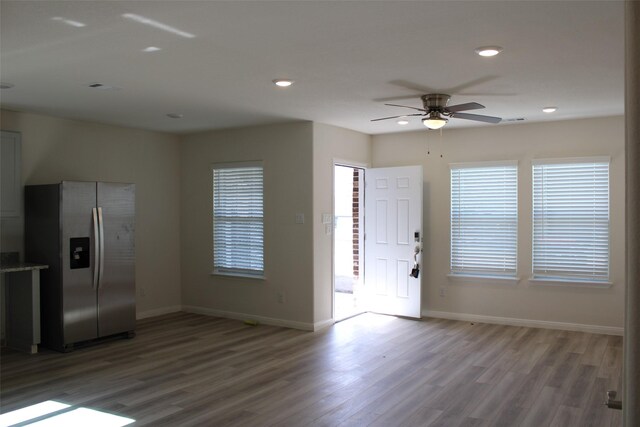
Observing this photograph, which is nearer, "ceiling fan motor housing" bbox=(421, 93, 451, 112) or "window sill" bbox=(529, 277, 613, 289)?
"ceiling fan motor housing" bbox=(421, 93, 451, 112)

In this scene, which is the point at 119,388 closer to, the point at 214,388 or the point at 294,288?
the point at 214,388

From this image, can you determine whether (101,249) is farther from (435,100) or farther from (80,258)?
(435,100)

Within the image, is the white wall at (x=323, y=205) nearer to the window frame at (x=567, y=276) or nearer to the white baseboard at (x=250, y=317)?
the white baseboard at (x=250, y=317)

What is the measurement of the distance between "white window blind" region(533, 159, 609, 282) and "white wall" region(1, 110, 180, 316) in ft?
15.3

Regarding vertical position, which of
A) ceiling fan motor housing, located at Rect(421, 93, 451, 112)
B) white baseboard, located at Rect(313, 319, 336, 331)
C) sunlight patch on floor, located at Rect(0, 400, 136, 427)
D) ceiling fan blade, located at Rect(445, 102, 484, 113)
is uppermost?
ceiling fan motor housing, located at Rect(421, 93, 451, 112)

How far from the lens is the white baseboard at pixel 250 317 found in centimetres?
626

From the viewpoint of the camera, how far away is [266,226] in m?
6.58

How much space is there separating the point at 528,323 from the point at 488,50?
401cm

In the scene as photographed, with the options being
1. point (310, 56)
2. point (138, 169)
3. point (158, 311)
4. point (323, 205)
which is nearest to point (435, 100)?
point (310, 56)

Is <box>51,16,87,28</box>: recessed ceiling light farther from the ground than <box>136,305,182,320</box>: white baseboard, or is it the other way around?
<box>51,16,87,28</box>: recessed ceiling light

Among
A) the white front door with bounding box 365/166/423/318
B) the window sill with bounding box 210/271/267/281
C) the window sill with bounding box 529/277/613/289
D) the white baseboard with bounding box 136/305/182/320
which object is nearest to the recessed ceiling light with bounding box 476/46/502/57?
the white front door with bounding box 365/166/423/318

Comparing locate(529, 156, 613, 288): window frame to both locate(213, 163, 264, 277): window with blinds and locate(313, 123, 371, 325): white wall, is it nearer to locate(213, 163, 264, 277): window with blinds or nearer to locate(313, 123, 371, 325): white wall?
locate(313, 123, 371, 325): white wall

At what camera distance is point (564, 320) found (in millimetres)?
6160

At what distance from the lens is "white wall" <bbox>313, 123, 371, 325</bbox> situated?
6250mm
